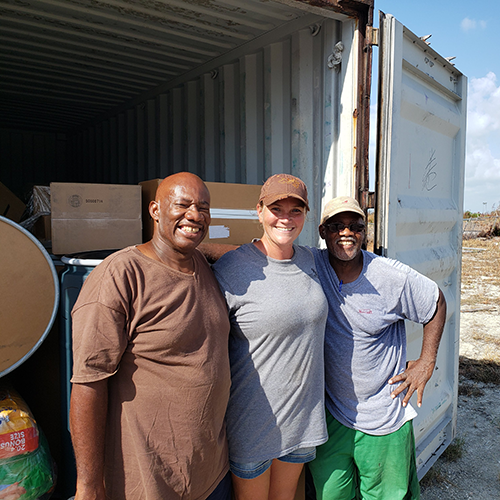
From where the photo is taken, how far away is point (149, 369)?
4.90 ft

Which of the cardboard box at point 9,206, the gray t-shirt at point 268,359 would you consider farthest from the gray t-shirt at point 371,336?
the cardboard box at point 9,206

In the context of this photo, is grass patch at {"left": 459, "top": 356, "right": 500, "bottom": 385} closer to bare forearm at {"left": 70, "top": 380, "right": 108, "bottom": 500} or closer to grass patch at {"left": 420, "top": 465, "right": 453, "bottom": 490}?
grass patch at {"left": 420, "top": 465, "right": 453, "bottom": 490}

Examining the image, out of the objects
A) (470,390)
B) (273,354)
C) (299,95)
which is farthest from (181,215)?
(470,390)

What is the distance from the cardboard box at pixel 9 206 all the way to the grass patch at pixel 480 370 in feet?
16.9

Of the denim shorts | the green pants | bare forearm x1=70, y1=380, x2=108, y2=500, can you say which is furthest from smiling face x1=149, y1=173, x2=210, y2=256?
the green pants

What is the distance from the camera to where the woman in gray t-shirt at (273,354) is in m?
1.82

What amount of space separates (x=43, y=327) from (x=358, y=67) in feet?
7.40

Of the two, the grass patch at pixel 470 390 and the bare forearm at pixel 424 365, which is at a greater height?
the bare forearm at pixel 424 365

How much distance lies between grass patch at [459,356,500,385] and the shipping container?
1770 mm

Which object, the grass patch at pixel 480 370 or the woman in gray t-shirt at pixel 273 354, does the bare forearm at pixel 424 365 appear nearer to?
the woman in gray t-shirt at pixel 273 354

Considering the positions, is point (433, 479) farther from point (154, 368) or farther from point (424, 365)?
point (154, 368)

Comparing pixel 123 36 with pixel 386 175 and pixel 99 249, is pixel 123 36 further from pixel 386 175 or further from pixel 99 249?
pixel 386 175

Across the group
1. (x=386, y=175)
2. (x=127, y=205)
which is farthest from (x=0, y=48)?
(x=386, y=175)

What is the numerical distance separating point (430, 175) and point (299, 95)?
3.72 feet
